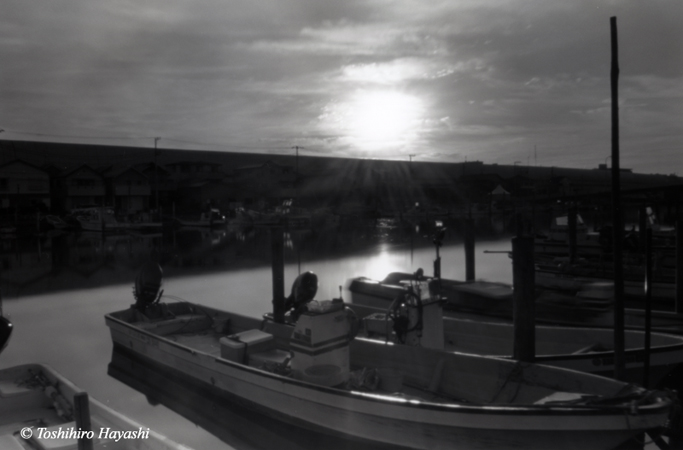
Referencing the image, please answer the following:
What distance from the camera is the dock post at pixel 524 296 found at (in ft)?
20.0

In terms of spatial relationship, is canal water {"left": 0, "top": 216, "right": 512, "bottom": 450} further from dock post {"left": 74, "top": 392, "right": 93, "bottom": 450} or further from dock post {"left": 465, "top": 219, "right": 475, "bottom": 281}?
dock post {"left": 465, "top": 219, "right": 475, "bottom": 281}

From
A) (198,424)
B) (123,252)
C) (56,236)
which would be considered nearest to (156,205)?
(56,236)

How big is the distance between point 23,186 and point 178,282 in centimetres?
3262

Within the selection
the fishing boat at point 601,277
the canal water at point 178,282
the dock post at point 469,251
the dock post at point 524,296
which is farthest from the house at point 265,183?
the dock post at point 524,296

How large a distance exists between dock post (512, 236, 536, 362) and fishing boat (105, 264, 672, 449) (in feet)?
2.00

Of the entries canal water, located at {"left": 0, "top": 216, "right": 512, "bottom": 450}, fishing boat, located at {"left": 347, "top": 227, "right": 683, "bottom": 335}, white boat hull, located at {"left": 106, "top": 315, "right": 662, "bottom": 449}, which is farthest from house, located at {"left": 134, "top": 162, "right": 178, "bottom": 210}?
white boat hull, located at {"left": 106, "top": 315, "right": 662, "bottom": 449}

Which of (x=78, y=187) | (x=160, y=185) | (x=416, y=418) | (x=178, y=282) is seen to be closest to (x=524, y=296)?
(x=416, y=418)

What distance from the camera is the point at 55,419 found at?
5.39 metres

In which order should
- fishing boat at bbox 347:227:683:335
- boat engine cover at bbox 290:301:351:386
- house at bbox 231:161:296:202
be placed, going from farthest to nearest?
house at bbox 231:161:296:202, fishing boat at bbox 347:227:683:335, boat engine cover at bbox 290:301:351:386

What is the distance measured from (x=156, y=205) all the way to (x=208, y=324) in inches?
1812

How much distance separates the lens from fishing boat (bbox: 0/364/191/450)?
4.04 m

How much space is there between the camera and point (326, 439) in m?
5.80

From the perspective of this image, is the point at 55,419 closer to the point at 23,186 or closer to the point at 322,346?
the point at 322,346

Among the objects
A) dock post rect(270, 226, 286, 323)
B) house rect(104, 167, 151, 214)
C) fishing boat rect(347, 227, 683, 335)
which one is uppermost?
house rect(104, 167, 151, 214)
